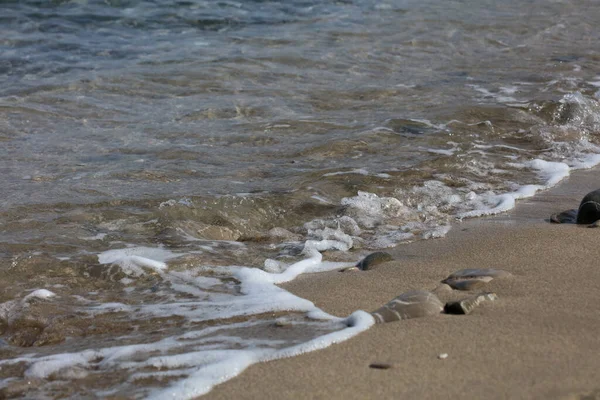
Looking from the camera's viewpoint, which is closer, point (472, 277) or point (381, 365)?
point (381, 365)

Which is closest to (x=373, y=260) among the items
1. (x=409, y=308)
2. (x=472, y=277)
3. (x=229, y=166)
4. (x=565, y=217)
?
(x=472, y=277)

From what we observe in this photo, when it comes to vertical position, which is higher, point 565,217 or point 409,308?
point 409,308

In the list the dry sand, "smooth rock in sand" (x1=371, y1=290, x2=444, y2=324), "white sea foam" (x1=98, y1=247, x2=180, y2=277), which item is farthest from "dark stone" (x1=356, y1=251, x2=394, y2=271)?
"white sea foam" (x1=98, y1=247, x2=180, y2=277)

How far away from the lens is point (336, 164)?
533 cm

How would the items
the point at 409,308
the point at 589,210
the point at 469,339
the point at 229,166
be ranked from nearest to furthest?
the point at 469,339, the point at 409,308, the point at 589,210, the point at 229,166

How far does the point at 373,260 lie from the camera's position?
3.74 meters

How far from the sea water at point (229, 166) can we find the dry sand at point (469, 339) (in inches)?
5.8

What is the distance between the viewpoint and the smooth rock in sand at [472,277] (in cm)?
328

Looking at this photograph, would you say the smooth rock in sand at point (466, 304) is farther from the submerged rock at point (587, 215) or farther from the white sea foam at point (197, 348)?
the submerged rock at point (587, 215)

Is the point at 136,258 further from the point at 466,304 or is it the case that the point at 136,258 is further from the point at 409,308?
the point at 466,304

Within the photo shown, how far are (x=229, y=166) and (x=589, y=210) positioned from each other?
230 cm

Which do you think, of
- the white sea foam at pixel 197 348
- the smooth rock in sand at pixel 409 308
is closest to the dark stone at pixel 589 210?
the smooth rock in sand at pixel 409 308

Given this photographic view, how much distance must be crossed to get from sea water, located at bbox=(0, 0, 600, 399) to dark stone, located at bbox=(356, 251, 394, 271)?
134 mm

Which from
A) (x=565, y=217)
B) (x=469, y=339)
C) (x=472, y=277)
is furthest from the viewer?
(x=565, y=217)
